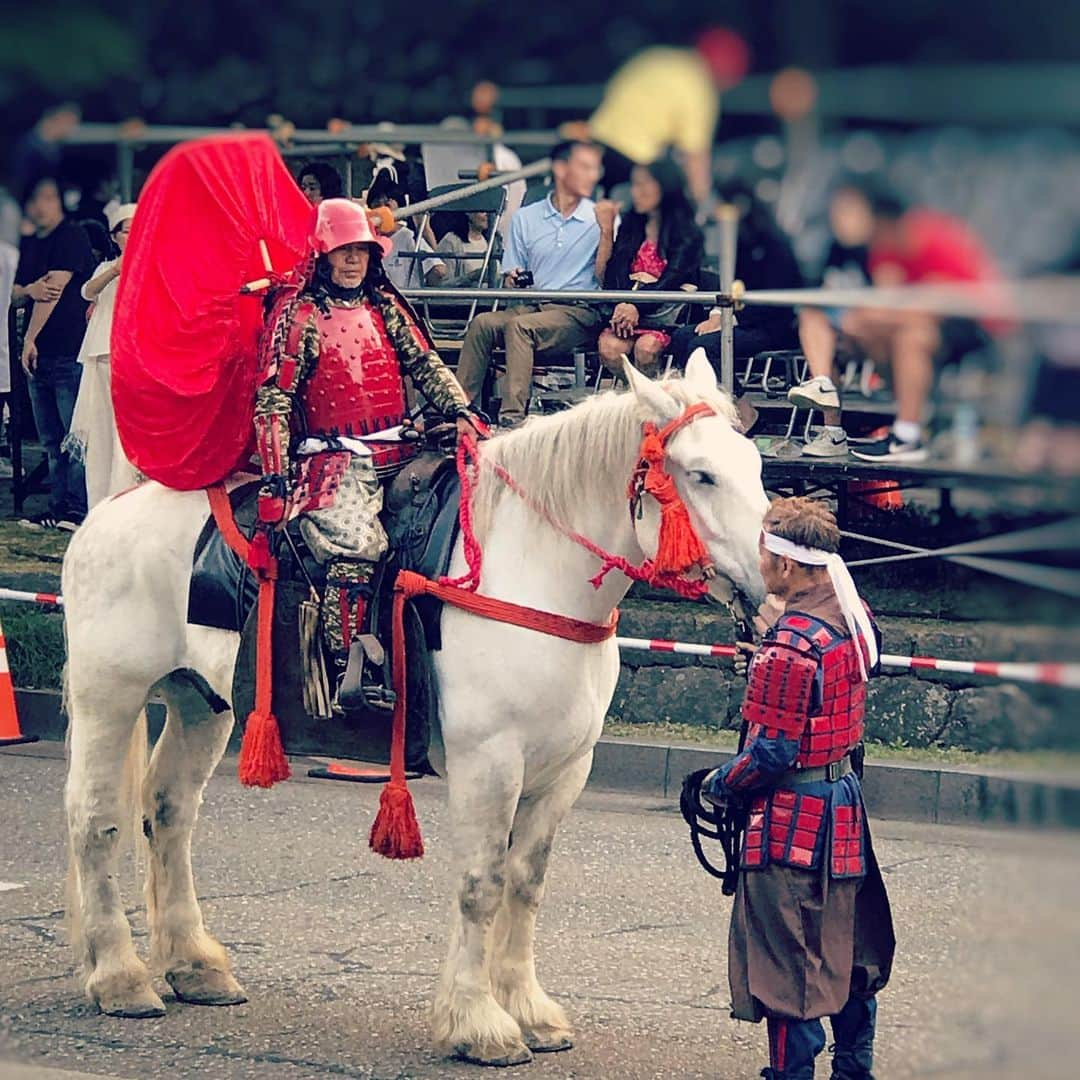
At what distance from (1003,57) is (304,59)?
619mm

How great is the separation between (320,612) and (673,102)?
3800 millimetres

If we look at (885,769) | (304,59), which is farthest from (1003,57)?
(885,769)

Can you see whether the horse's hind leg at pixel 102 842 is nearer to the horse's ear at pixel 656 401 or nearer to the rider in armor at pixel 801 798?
the horse's ear at pixel 656 401

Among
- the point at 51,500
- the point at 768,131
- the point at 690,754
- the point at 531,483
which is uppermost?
the point at 768,131

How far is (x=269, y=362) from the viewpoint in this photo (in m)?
5.13

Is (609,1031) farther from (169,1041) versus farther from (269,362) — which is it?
(269,362)

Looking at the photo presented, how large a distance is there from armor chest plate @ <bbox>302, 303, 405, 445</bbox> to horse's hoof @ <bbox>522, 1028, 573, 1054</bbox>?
1689 mm

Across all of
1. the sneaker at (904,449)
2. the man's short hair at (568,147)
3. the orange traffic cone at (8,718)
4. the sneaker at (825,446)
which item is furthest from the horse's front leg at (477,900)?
the orange traffic cone at (8,718)

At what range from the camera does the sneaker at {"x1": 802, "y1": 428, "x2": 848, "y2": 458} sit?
8198mm

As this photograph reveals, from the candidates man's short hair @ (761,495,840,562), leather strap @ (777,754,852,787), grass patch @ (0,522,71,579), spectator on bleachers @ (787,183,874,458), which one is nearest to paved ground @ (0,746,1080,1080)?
leather strap @ (777,754,852,787)

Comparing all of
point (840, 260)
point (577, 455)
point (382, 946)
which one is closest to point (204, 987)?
point (382, 946)

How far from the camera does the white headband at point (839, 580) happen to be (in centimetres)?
436

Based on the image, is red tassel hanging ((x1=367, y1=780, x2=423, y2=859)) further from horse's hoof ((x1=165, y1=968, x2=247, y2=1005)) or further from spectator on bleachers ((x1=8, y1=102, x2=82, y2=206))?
spectator on bleachers ((x1=8, y1=102, x2=82, y2=206))

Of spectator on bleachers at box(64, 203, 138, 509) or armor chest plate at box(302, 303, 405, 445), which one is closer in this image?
armor chest plate at box(302, 303, 405, 445)
